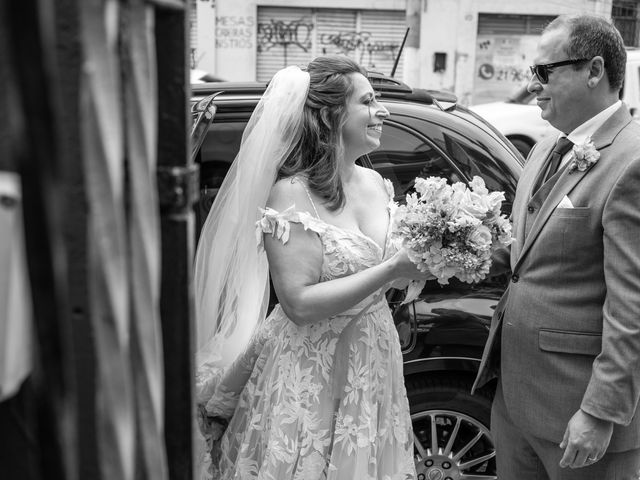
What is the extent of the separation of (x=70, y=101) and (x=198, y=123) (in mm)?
2408

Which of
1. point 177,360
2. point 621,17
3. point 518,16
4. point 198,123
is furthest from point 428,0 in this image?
point 177,360

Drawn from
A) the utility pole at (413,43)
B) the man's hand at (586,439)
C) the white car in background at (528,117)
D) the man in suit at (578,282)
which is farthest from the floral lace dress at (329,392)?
the utility pole at (413,43)

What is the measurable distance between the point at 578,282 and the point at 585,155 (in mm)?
391

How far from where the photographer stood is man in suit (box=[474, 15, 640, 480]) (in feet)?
6.97

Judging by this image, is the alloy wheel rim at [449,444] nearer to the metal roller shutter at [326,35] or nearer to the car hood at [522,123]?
the car hood at [522,123]

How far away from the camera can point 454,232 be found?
7.59 feet

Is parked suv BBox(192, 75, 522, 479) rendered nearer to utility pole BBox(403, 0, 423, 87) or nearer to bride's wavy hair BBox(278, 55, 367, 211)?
bride's wavy hair BBox(278, 55, 367, 211)

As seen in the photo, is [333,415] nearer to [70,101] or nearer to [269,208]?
[269,208]

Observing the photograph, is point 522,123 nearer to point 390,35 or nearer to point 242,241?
point 390,35

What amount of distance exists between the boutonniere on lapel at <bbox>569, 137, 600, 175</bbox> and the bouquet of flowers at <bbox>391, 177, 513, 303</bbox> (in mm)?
264

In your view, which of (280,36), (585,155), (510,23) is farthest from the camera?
(510,23)

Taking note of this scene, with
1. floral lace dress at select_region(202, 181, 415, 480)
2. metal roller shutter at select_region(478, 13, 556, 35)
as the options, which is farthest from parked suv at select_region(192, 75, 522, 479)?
metal roller shutter at select_region(478, 13, 556, 35)

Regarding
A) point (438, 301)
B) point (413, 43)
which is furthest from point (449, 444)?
point (413, 43)

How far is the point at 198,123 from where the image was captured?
3.18 metres
